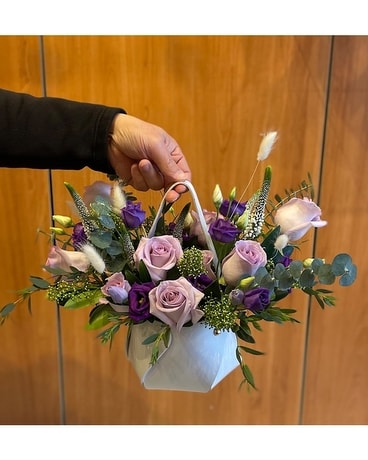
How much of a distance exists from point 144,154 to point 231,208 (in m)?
0.20

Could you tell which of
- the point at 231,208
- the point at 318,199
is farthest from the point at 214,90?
the point at 231,208

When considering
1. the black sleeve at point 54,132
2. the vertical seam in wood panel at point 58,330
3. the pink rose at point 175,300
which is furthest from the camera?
the vertical seam in wood panel at point 58,330

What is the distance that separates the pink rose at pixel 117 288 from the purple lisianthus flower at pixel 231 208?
193 millimetres

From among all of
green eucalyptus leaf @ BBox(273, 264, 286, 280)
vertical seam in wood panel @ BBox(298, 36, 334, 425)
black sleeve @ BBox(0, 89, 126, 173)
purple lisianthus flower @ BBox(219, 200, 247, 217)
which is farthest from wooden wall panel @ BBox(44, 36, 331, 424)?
green eucalyptus leaf @ BBox(273, 264, 286, 280)

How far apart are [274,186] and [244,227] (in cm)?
77

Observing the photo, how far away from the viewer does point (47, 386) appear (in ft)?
5.50

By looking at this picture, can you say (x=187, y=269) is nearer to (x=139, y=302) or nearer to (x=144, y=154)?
(x=139, y=302)

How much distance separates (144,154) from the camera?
882 millimetres

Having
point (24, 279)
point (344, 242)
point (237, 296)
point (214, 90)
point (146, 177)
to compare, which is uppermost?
point (214, 90)

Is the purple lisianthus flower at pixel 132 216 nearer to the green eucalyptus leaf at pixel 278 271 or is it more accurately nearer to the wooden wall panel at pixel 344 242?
the green eucalyptus leaf at pixel 278 271

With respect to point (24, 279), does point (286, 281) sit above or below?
above

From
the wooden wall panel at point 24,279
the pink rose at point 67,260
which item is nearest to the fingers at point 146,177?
the pink rose at point 67,260

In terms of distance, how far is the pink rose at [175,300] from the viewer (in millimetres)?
656
